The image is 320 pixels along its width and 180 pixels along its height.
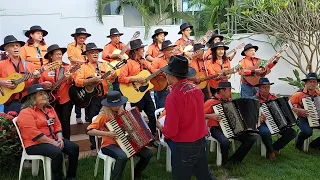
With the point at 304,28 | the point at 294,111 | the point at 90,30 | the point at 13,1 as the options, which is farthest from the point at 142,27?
the point at 294,111

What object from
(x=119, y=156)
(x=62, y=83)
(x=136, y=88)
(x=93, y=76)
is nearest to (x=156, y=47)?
(x=136, y=88)

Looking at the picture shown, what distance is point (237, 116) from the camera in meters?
5.74

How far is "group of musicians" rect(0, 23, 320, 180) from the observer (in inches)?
154

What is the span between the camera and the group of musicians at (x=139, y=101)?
3.92 m

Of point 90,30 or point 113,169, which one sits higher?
point 90,30

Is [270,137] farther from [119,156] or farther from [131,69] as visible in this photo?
[119,156]

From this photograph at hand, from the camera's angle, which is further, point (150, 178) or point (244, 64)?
point (244, 64)

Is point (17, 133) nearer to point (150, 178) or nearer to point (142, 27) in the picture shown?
point (150, 178)

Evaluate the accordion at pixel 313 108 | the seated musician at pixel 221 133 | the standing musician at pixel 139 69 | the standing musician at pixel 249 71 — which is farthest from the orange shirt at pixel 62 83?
the accordion at pixel 313 108

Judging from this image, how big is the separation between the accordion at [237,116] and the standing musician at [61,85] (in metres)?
2.18

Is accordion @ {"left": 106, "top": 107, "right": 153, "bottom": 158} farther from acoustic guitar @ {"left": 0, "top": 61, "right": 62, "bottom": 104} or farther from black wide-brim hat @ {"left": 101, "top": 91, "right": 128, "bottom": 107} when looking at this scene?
acoustic guitar @ {"left": 0, "top": 61, "right": 62, "bottom": 104}

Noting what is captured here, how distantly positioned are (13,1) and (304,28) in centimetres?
811

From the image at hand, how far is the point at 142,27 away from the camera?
13.1 m

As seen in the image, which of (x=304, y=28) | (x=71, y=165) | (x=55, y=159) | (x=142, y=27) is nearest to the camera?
(x=55, y=159)
